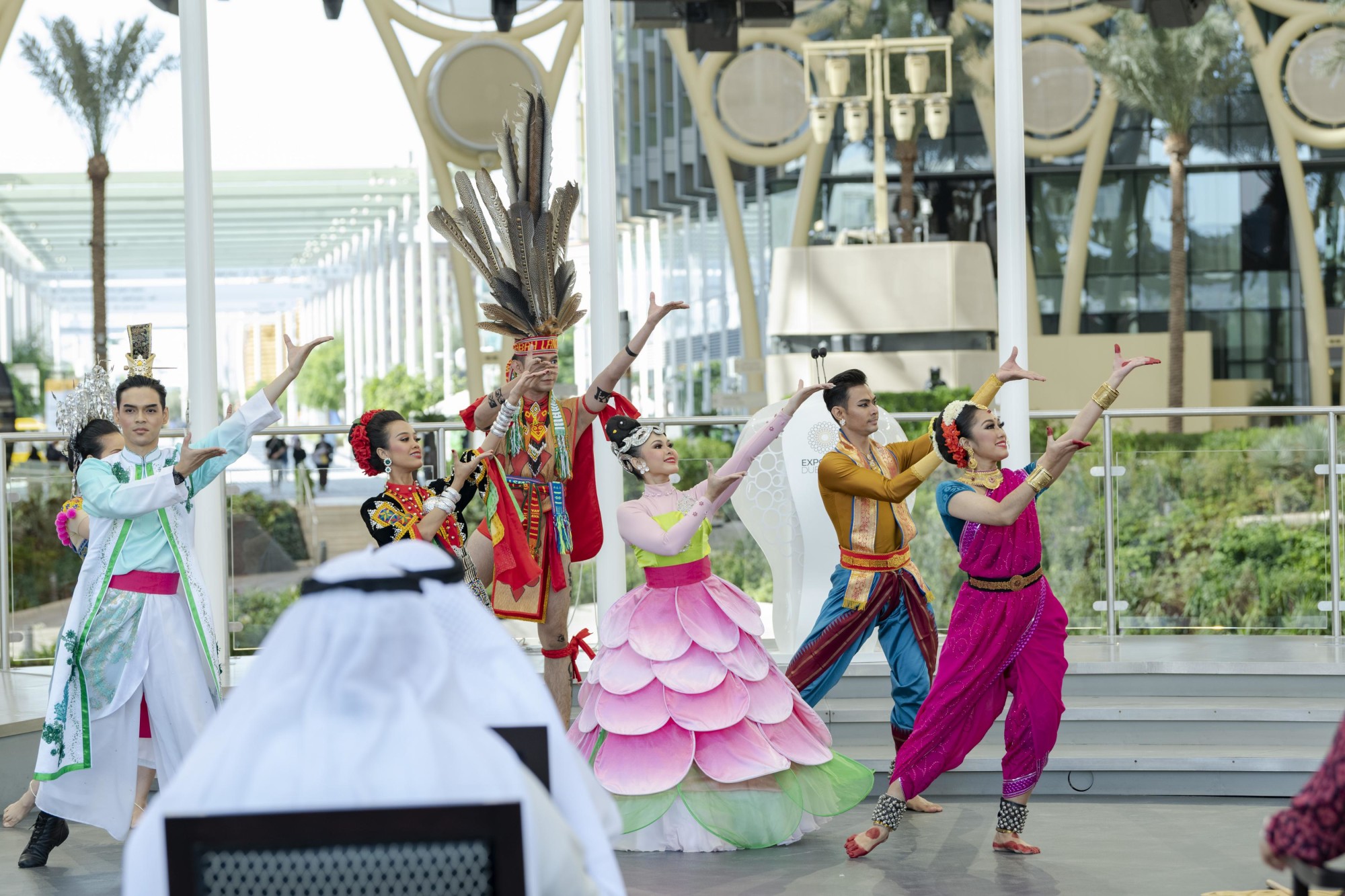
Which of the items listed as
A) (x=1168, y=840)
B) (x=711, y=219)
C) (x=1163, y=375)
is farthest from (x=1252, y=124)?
(x=1168, y=840)

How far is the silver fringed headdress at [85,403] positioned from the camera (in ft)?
19.2

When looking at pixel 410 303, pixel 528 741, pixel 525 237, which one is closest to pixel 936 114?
pixel 525 237

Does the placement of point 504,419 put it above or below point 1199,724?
above

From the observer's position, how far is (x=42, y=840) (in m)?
4.86

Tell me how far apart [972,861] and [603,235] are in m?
2.98

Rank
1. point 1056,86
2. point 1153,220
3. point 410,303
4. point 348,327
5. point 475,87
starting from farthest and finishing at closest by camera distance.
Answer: point 348,327 → point 410,303 → point 1153,220 → point 1056,86 → point 475,87

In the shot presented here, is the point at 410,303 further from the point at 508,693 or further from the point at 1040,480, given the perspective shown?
the point at 508,693

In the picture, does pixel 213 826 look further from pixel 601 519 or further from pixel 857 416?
pixel 601 519

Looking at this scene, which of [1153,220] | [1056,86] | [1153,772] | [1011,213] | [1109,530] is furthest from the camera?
[1153,220]

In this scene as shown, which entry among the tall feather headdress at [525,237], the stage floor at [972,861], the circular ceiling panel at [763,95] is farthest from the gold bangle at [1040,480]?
the circular ceiling panel at [763,95]

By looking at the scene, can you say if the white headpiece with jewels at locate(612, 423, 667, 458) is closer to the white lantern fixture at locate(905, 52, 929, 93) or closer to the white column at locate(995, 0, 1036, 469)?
the white column at locate(995, 0, 1036, 469)

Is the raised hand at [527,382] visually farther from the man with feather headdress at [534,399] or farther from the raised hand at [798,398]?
the raised hand at [798,398]

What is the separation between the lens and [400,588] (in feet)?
6.40

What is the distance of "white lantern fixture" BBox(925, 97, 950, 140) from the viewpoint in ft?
46.5
